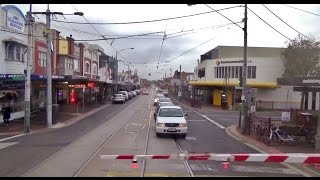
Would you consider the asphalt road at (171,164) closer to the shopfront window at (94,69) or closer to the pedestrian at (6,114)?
the pedestrian at (6,114)

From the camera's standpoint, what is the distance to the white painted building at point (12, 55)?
32.5m

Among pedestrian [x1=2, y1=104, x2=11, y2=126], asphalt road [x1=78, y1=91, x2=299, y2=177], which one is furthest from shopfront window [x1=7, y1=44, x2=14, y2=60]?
asphalt road [x1=78, y1=91, x2=299, y2=177]

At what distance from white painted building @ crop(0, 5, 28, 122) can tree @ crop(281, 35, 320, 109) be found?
35.0 meters

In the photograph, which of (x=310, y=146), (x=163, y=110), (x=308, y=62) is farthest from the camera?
(x=308, y=62)

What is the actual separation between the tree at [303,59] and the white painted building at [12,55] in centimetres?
3502

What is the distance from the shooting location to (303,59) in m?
59.9

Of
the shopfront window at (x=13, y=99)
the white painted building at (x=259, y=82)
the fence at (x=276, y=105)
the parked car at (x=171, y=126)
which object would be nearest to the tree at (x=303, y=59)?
the white painted building at (x=259, y=82)

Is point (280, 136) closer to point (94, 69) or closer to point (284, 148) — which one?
point (284, 148)

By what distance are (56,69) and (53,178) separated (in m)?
38.1

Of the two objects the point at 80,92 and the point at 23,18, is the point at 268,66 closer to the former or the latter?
the point at 80,92

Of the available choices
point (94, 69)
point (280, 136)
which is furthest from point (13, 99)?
point (94, 69)

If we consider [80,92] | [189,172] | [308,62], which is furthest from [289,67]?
[189,172]

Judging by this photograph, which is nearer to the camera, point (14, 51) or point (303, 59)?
point (14, 51)

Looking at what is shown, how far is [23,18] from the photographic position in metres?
35.2
